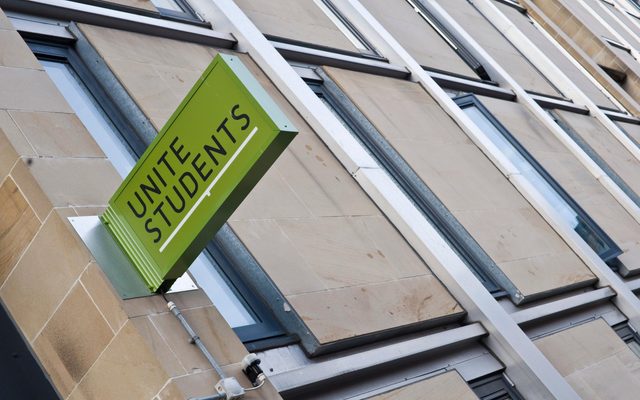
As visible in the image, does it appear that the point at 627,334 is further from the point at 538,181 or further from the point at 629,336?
the point at 538,181

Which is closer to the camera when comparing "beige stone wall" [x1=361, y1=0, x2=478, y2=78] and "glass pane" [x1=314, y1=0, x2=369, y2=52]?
"glass pane" [x1=314, y1=0, x2=369, y2=52]

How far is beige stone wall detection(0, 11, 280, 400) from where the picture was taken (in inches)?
211

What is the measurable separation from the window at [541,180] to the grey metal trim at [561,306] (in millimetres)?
942

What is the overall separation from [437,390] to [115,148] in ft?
10.5

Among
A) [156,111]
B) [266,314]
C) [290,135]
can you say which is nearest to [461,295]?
[266,314]

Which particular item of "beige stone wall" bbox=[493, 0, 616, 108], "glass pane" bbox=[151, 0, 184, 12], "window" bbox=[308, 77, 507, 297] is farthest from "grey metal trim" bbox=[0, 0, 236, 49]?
"beige stone wall" bbox=[493, 0, 616, 108]

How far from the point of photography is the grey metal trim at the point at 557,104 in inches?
612

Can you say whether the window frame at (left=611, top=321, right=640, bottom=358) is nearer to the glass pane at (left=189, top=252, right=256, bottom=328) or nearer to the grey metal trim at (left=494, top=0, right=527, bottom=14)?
the glass pane at (left=189, top=252, right=256, bottom=328)

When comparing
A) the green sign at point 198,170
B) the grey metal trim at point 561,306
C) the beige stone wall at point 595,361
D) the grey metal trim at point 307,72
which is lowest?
the beige stone wall at point 595,361

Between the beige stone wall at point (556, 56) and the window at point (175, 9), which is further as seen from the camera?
the beige stone wall at point (556, 56)

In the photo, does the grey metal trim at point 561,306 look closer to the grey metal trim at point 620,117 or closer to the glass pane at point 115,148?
the glass pane at point 115,148

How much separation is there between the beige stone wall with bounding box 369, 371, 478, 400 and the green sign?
7.18ft

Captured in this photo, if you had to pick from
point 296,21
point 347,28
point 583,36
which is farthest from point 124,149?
point 583,36

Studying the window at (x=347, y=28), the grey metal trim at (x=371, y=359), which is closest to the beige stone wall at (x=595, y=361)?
the grey metal trim at (x=371, y=359)
